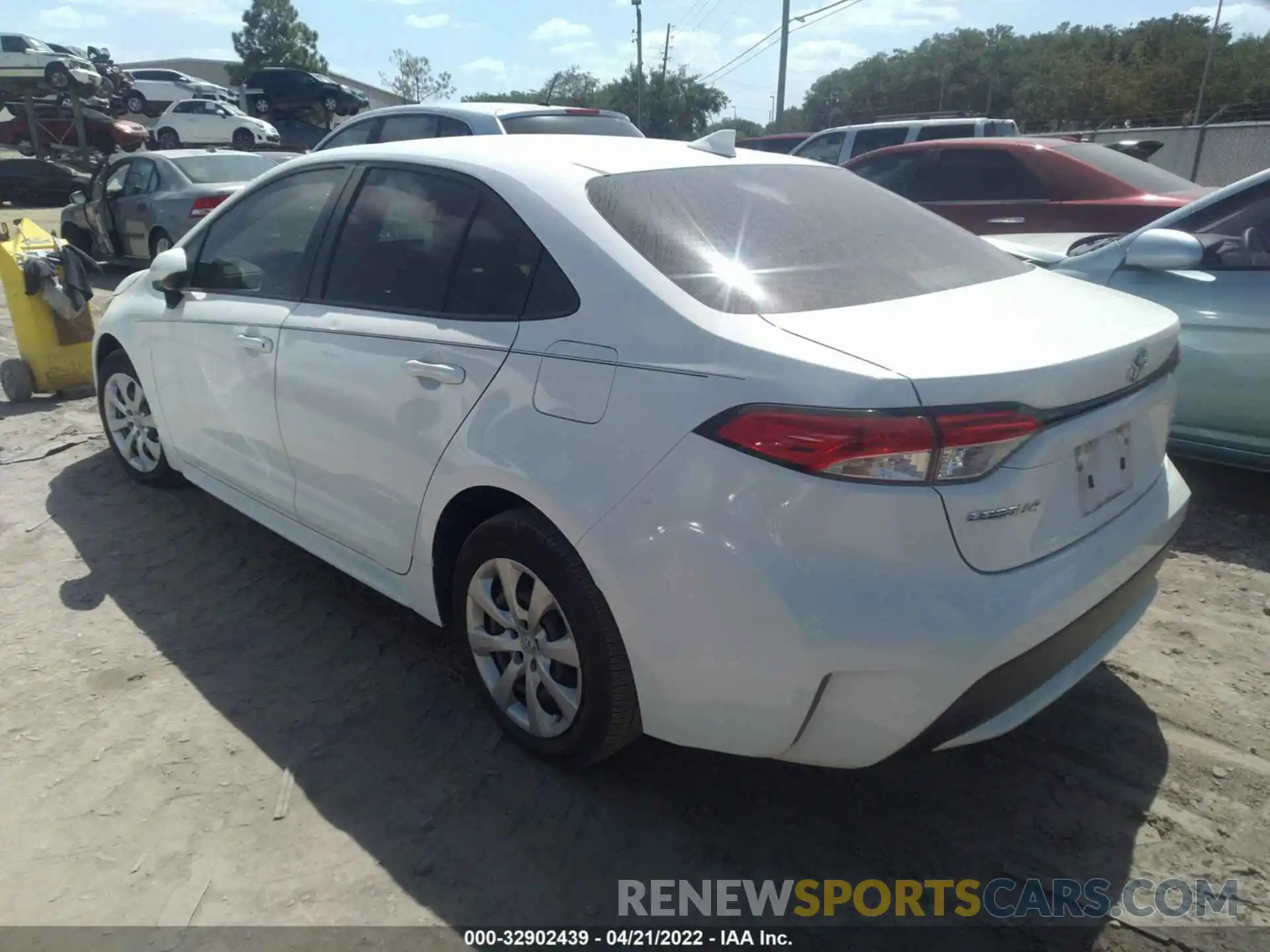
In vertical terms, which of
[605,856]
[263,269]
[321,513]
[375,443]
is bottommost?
[605,856]

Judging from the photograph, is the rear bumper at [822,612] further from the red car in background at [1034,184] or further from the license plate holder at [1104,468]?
the red car in background at [1034,184]

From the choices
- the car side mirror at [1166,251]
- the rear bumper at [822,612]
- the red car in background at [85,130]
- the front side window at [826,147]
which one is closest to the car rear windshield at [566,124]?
the car side mirror at [1166,251]

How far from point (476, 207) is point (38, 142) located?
80.4ft

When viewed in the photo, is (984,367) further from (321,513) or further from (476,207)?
(321,513)

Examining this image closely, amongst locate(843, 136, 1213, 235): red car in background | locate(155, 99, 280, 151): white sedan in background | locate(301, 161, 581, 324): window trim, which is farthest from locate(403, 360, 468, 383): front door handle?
locate(155, 99, 280, 151): white sedan in background

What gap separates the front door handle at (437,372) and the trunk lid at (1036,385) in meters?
0.93

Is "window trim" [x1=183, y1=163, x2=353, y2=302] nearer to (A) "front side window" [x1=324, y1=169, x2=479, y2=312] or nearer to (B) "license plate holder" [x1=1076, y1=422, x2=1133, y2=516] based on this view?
(A) "front side window" [x1=324, y1=169, x2=479, y2=312]

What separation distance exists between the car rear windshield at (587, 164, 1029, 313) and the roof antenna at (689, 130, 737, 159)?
0.16 meters

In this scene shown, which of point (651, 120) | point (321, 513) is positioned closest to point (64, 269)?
point (321, 513)

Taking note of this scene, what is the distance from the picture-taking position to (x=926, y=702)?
79.5 inches

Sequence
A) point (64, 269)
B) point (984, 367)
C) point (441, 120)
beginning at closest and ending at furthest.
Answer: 1. point (984, 367)
2. point (64, 269)
3. point (441, 120)

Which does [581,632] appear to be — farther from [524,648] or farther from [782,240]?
[782,240]

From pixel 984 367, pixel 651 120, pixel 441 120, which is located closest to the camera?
pixel 984 367

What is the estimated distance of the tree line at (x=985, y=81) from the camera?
139ft
